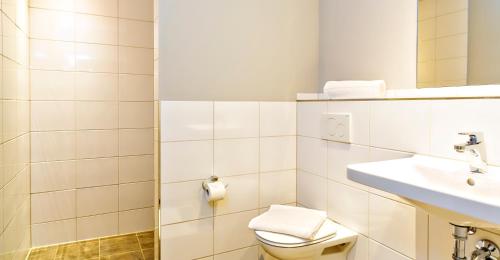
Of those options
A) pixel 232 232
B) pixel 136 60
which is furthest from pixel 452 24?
pixel 136 60

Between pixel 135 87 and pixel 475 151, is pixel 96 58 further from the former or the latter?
pixel 475 151

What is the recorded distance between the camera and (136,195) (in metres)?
2.67

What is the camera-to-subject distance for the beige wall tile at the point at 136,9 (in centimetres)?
254

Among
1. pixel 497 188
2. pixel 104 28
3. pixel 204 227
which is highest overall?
pixel 104 28

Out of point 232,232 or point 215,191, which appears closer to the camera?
point 215,191

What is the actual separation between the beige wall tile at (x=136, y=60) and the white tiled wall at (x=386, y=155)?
1538 mm

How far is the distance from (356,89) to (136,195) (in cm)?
210

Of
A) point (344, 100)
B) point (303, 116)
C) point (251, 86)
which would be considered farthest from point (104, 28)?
point (344, 100)

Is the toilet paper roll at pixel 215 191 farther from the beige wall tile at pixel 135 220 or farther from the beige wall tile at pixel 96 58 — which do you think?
the beige wall tile at pixel 96 58

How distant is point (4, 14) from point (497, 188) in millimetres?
2265

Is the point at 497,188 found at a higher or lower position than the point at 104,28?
lower

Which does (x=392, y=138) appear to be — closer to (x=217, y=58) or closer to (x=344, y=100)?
(x=344, y=100)

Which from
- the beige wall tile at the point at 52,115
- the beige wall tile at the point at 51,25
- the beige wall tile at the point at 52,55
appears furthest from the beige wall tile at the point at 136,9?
the beige wall tile at the point at 52,115

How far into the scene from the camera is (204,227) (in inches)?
62.6
